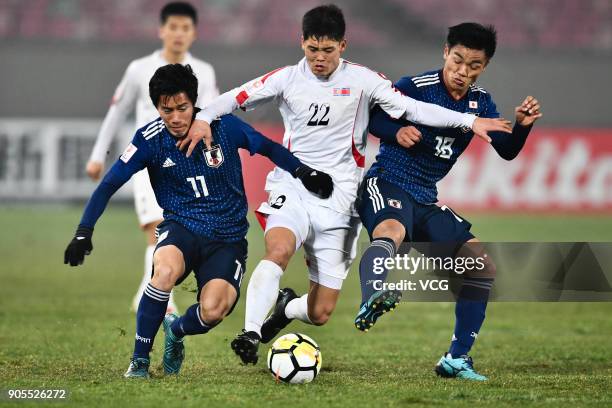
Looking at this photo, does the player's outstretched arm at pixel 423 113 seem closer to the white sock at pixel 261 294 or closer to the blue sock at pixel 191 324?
the white sock at pixel 261 294

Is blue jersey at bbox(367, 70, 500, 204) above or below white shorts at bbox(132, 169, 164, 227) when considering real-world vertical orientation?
above

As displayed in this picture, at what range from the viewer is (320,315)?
275 inches

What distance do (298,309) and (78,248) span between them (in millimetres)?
1740

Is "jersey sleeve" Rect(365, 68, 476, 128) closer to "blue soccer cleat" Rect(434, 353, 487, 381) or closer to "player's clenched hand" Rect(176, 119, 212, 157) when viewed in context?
"player's clenched hand" Rect(176, 119, 212, 157)

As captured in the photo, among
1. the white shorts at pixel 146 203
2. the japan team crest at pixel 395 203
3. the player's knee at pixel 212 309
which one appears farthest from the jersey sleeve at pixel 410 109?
the white shorts at pixel 146 203

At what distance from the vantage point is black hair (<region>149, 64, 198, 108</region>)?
6.07m

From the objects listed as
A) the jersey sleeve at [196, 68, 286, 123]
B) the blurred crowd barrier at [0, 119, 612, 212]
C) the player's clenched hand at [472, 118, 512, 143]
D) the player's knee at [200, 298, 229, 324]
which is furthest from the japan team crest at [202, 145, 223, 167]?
the blurred crowd barrier at [0, 119, 612, 212]

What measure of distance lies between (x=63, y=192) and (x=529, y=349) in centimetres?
1372

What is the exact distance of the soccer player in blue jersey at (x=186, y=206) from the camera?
19.9 feet

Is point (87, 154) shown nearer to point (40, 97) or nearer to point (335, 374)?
point (40, 97)

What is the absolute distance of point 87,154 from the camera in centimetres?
2016

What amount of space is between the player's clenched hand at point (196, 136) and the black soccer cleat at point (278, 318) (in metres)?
1.47

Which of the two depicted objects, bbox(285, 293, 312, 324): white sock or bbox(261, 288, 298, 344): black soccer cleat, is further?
bbox(261, 288, 298, 344): black soccer cleat

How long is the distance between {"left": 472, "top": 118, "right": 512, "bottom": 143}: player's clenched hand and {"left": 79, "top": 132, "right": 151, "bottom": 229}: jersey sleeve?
6.52 ft
